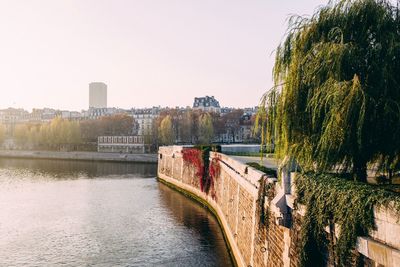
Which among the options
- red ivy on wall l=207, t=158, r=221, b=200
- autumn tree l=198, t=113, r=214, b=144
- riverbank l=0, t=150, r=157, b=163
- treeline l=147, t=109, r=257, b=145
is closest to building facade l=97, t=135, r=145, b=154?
treeline l=147, t=109, r=257, b=145

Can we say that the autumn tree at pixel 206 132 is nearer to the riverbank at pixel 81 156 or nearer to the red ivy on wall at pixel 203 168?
the riverbank at pixel 81 156

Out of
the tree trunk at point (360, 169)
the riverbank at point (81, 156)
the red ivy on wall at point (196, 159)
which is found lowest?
the riverbank at point (81, 156)

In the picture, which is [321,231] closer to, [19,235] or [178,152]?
[19,235]

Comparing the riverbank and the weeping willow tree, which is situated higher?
the weeping willow tree

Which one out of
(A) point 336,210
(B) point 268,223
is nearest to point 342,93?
(A) point 336,210

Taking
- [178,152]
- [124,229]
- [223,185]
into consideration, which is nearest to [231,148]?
[178,152]

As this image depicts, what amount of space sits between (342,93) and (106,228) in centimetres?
2169

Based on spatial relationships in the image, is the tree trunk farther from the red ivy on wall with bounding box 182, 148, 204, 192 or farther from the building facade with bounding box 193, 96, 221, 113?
the building facade with bounding box 193, 96, 221, 113

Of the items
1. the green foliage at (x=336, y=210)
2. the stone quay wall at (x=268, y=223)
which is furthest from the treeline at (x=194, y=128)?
the green foliage at (x=336, y=210)

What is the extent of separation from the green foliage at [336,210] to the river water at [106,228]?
39.5 feet

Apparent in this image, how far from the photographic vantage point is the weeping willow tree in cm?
1078

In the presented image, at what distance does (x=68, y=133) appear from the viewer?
111688 mm

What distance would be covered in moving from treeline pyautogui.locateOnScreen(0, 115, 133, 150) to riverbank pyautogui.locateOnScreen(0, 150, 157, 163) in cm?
630

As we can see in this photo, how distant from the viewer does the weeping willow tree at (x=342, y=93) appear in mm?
10781
